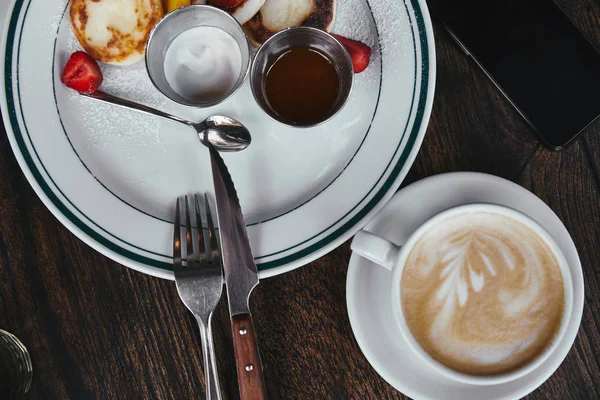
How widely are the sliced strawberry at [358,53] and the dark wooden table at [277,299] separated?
0.55ft

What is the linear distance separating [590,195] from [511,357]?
1.30 ft

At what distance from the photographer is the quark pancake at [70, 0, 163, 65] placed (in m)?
1.15

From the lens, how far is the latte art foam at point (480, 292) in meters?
1.02

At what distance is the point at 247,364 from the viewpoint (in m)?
1.05

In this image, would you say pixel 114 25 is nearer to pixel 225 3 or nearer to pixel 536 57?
pixel 225 3

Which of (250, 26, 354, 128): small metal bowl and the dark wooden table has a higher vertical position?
(250, 26, 354, 128): small metal bowl

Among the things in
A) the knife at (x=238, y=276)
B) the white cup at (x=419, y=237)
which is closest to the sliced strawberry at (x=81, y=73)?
the knife at (x=238, y=276)

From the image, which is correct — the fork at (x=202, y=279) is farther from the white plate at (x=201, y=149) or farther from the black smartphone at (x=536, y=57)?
the black smartphone at (x=536, y=57)

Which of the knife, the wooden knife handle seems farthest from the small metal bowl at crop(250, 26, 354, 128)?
the wooden knife handle

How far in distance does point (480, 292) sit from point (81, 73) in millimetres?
864

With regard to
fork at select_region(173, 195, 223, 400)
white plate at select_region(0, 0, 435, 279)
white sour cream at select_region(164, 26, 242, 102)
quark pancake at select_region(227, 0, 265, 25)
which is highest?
quark pancake at select_region(227, 0, 265, 25)

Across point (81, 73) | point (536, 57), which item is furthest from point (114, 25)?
point (536, 57)

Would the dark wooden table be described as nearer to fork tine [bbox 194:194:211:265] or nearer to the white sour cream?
fork tine [bbox 194:194:211:265]

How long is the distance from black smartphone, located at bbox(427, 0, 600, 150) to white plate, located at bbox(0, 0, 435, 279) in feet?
0.45
